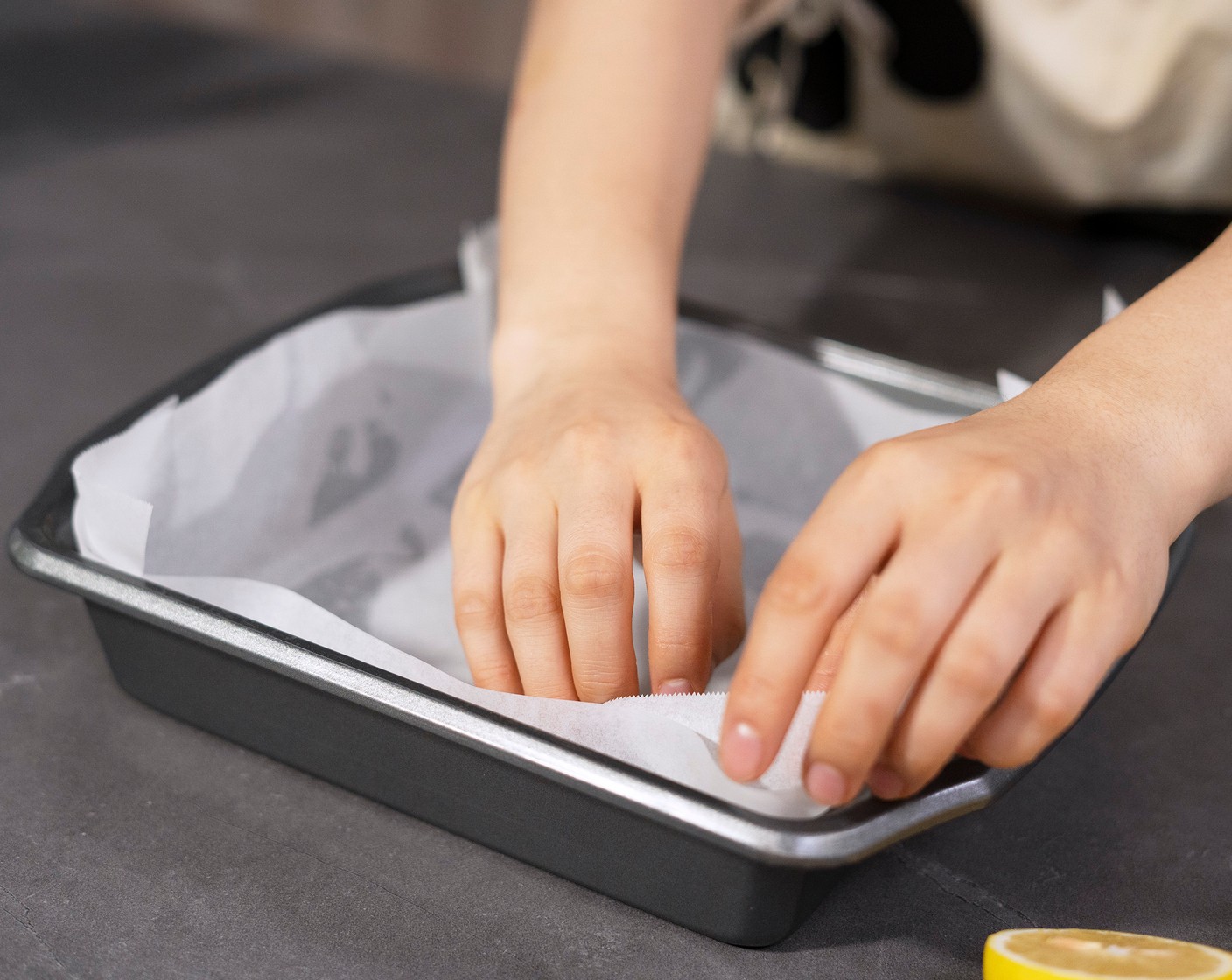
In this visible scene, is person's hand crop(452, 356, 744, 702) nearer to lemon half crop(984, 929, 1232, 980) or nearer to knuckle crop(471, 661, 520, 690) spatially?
knuckle crop(471, 661, 520, 690)

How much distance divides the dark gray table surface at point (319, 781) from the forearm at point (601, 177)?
188 millimetres

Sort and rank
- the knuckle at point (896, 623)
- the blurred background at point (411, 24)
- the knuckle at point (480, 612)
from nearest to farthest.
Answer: the knuckle at point (896, 623)
the knuckle at point (480, 612)
the blurred background at point (411, 24)

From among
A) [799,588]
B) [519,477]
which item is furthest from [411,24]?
[799,588]

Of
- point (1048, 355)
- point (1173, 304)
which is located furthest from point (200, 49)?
point (1173, 304)

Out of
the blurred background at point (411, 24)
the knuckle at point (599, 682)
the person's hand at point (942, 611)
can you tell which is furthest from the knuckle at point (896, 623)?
the blurred background at point (411, 24)

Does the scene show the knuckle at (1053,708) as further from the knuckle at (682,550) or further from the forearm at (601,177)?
the forearm at (601,177)

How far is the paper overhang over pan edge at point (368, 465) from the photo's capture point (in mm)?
384

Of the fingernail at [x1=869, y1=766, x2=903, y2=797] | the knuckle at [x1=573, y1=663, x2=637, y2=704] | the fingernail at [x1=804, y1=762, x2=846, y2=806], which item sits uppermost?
the fingernail at [x1=804, y1=762, x2=846, y2=806]

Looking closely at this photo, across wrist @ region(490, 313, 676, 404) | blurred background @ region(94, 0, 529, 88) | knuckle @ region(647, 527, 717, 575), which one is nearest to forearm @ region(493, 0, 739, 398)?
wrist @ region(490, 313, 676, 404)

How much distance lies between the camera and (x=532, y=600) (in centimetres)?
36

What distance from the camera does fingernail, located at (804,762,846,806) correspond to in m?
0.28

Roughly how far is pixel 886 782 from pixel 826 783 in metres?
0.02

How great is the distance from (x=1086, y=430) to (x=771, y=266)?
480mm

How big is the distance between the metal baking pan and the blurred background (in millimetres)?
1588
